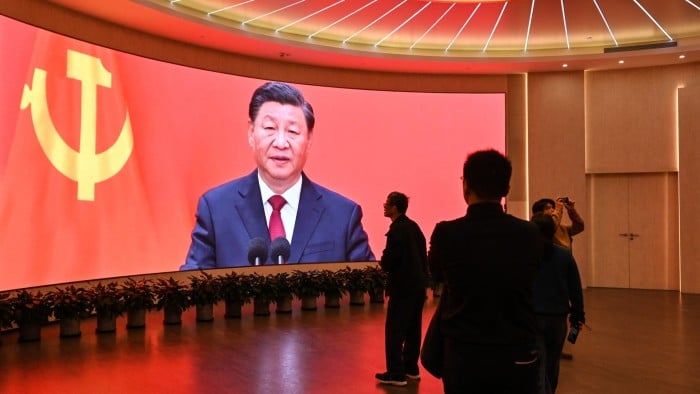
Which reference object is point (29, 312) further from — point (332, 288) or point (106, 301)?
point (332, 288)

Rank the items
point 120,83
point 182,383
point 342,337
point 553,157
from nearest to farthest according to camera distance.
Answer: point 182,383, point 342,337, point 120,83, point 553,157

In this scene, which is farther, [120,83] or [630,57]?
[630,57]

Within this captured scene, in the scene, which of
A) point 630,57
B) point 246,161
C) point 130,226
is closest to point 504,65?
point 630,57

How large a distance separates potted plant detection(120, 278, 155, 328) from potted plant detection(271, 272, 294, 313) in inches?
75.8

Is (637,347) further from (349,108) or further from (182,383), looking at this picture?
(349,108)

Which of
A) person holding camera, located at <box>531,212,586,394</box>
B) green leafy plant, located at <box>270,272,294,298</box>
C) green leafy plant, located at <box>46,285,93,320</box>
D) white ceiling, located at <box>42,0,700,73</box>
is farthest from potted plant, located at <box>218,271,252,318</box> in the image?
person holding camera, located at <box>531,212,586,394</box>

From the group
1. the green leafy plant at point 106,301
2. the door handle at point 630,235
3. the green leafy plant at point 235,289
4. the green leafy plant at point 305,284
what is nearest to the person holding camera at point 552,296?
the green leafy plant at point 106,301

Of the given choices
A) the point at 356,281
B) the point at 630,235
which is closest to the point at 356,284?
the point at 356,281

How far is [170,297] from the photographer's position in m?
8.75

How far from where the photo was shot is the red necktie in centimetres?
1170

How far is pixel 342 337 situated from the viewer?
7.97 meters

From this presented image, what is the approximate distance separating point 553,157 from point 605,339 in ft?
20.4

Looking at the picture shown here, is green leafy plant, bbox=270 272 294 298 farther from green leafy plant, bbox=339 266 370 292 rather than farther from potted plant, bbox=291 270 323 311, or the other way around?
green leafy plant, bbox=339 266 370 292

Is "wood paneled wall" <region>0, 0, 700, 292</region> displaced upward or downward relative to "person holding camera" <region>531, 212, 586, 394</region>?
upward
